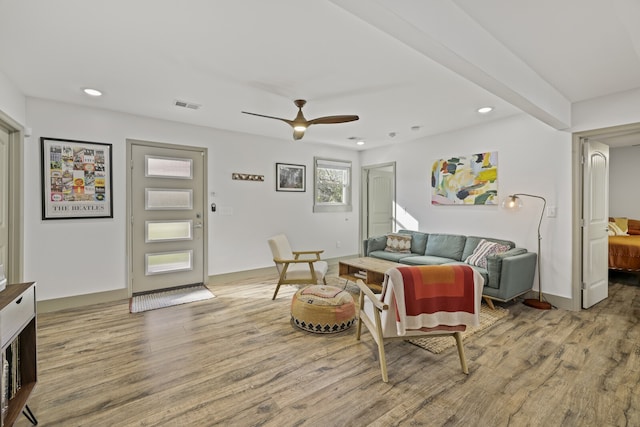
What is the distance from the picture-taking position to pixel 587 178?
11.7ft

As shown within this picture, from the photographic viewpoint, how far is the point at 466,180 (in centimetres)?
463

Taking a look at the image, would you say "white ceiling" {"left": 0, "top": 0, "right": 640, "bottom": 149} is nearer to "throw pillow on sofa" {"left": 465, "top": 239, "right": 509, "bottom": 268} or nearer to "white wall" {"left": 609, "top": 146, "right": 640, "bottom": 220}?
"throw pillow on sofa" {"left": 465, "top": 239, "right": 509, "bottom": 268}

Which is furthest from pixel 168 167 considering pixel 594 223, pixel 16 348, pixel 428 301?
pixel 594 223

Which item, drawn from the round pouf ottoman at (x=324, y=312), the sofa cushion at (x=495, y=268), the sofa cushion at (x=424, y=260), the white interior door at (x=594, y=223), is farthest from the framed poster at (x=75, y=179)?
the white interior door at (x=594, y=223)

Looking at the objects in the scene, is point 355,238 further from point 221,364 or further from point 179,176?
point 221,364

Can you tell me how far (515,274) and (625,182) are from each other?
459 centimetres

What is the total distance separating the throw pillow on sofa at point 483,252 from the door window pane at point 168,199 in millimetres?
4015

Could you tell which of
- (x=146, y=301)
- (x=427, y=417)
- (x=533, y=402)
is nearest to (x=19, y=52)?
(x=146, y=301)

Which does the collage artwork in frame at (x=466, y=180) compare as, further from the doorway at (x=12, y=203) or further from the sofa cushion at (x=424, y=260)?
the doorway at (x=12, y=203)

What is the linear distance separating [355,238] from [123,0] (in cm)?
541

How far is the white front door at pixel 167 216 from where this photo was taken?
4.14 meters

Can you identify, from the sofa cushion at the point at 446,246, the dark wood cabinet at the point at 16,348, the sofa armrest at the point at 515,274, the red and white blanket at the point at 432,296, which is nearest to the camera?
the dark wood cabinet at the point at 16,348

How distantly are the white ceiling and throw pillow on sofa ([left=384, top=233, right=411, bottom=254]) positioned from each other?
6.79ft

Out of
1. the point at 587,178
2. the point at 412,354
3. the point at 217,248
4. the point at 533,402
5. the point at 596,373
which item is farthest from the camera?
the point at 217,248
